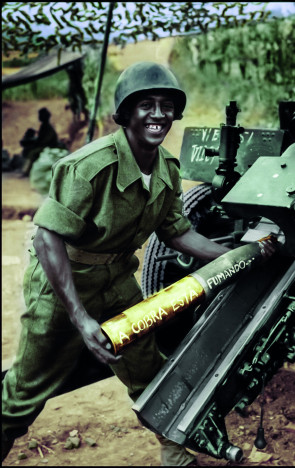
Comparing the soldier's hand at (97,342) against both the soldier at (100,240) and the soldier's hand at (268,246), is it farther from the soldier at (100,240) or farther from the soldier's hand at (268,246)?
the soldier's hand at (268,246)

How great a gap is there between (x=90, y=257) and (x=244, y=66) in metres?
6.43

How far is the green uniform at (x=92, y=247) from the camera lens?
2.33 metres

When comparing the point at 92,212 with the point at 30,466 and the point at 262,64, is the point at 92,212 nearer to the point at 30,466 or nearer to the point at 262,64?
the point at 30,466

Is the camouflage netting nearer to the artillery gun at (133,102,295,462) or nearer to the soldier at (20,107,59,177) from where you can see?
the soldier at (20,107,59,177)

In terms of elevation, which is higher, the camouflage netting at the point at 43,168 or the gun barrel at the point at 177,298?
the gun barrel at the point at 177,298

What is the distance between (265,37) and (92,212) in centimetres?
633

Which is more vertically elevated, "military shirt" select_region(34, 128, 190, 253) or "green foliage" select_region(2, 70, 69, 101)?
"military shirt" select_region(34, 128, 190, 253)

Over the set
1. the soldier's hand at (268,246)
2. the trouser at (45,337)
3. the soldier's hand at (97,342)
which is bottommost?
the trouser at (45,337)

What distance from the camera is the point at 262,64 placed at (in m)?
8.06

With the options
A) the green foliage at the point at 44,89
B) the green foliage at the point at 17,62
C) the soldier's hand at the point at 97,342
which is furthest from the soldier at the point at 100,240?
the green foliage at the point at 44,89

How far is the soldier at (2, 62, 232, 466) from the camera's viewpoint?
2.31 metres

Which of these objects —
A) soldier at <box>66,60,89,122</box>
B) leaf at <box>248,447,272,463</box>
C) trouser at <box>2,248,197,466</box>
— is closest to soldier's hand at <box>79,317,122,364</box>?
trouser at <box>2,248,197,466</box>

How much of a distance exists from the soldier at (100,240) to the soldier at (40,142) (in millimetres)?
9349

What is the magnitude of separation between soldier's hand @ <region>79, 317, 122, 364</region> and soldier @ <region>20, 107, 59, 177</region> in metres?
9.89
